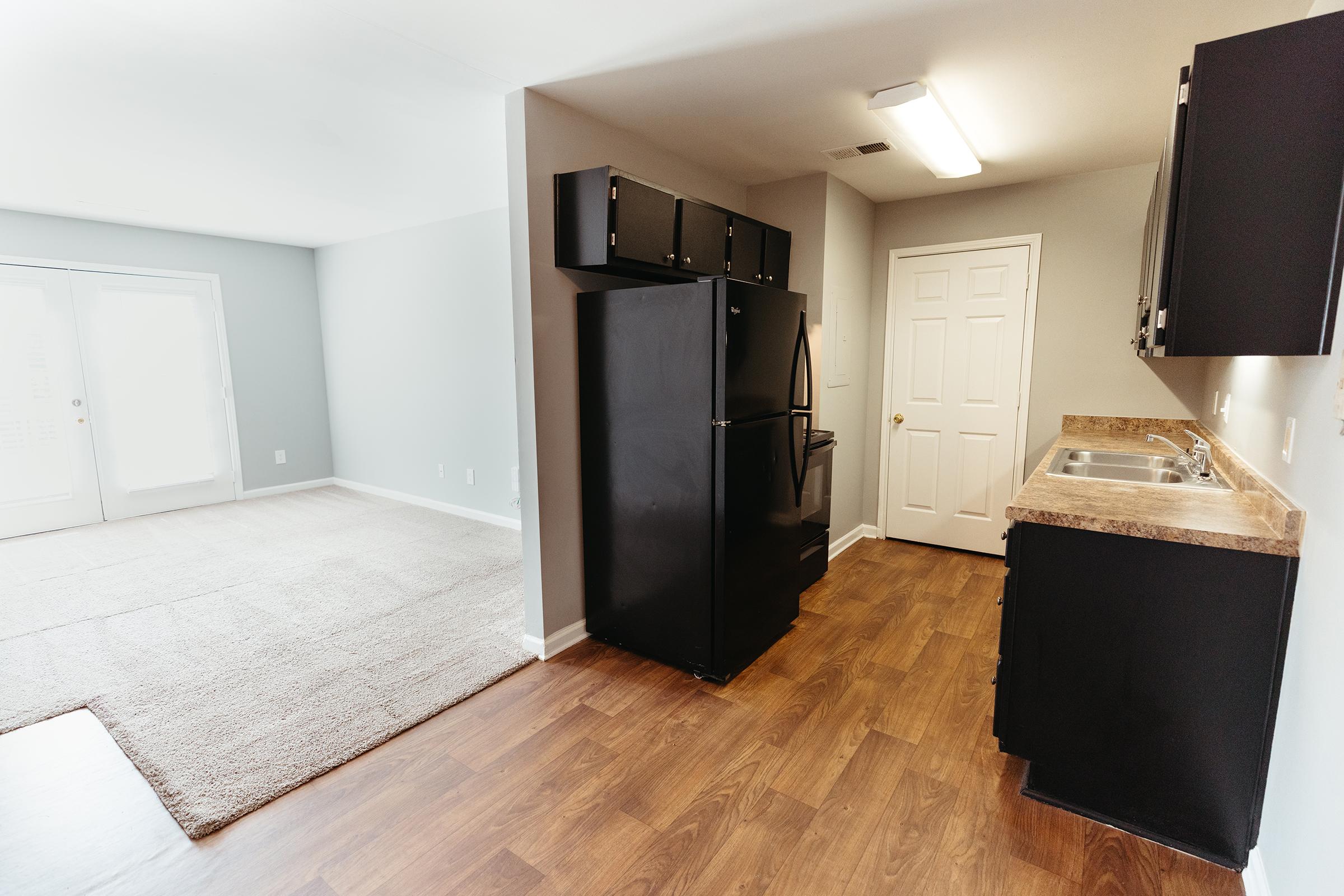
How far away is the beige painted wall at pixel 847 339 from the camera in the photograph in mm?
3875

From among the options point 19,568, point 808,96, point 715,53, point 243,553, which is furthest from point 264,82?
point 19,568

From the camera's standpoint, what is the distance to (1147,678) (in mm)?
1724

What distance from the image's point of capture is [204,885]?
164 cm

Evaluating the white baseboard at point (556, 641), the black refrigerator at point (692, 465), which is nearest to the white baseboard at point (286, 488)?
the white baseboard at point (556, 641)

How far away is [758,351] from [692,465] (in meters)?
0.57

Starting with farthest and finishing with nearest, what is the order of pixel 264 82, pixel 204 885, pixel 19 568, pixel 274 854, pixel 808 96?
1. pixel 19 568
2. pixel 808 96
3. pixel 264 82
4. pixel 274 854
5. pixel 204 885

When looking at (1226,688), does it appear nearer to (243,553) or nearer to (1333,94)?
(1333,94)

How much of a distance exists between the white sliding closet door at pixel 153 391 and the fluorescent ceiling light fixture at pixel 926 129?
232 inches

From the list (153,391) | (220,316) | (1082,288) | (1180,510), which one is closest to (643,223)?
(1180,510)

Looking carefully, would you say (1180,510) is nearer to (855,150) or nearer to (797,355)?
(797,355)

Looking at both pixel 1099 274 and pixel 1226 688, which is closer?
pixel 1226 688

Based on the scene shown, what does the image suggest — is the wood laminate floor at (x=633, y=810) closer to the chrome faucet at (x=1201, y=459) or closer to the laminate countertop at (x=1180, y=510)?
the laminate countertop at (x=1180, y=510)

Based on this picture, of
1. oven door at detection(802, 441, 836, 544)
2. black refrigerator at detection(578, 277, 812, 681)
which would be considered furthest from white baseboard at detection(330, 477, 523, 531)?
oven door at detection(802, 441, 836, 544)

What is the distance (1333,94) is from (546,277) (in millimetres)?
2440
